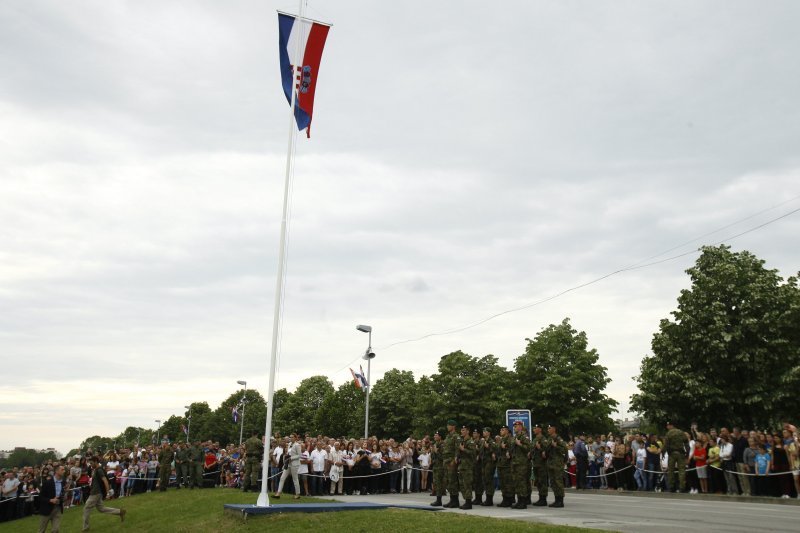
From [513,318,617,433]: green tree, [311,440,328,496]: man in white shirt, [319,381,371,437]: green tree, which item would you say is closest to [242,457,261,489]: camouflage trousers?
[311,440,328,496]: man in white shirt

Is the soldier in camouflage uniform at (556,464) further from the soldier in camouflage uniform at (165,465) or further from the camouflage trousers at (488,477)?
the soldier in camouflage uniform at (165,465)

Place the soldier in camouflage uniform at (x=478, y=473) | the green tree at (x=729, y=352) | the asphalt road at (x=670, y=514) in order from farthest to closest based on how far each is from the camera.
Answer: the green tree at (x=729, y=352), the soldier in camouflage uniform at (x=478, y=473), the asphalt road at (x=670, y=514)

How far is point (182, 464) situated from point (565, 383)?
33140mm

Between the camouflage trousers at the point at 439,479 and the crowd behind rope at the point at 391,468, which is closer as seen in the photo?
the camouflage trousers at the point at 439,479

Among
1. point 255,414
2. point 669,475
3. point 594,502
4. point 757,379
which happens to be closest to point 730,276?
point 757,379

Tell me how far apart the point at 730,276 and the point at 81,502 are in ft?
125

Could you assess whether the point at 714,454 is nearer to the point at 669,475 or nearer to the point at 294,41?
the point at 669,475

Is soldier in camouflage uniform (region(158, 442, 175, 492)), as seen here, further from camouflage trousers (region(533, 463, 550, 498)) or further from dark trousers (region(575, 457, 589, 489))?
camouflage trousers (region(533, 463, 550, 498))

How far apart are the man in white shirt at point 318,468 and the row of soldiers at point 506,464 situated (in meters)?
6.63

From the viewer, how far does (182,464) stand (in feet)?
101

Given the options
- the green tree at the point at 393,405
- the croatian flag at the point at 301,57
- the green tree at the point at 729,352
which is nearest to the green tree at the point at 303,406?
the green tree at the point at 393,405

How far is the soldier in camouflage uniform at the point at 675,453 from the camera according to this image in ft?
74.3

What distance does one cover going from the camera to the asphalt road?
1306cm

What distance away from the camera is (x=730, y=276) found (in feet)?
132
